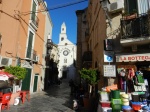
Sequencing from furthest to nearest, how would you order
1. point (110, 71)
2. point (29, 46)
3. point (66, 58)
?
point (66, 58) < point (29, 46) < point (110, 71)

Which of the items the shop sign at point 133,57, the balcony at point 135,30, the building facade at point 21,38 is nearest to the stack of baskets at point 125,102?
the shop sign at point 133,57

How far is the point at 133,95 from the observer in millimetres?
6395

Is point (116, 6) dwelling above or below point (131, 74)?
above

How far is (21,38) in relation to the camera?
14891 mm

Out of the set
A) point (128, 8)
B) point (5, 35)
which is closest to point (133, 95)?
point (128, 8)

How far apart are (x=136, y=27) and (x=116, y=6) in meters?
1.85

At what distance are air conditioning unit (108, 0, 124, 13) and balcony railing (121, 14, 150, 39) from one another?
3.18 feet

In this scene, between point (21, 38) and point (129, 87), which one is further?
point (21, 38)

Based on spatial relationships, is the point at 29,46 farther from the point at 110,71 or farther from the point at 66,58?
the point at 66,58

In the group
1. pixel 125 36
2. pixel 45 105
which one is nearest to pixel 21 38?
pixel 45 105

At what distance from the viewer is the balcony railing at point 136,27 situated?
6938 millimetres

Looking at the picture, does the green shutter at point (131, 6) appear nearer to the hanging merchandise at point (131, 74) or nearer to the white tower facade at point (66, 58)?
the hanging merchandise at point (131, 74)

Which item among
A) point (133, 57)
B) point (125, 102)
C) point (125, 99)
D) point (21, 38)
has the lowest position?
point (125, 102)

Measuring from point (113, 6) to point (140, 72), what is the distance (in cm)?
397
